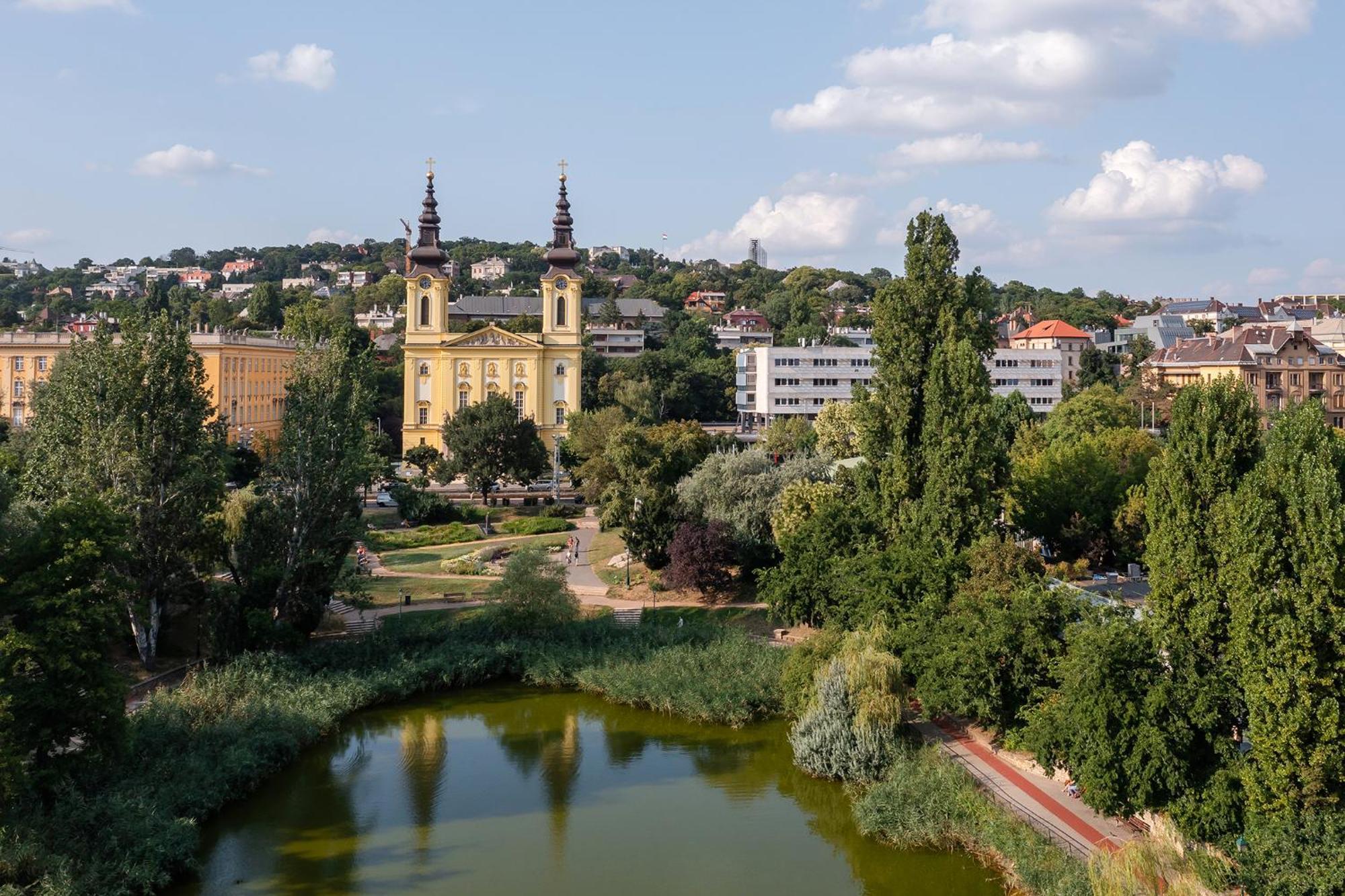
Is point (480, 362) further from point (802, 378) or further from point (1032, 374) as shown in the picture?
point (1032, 374)

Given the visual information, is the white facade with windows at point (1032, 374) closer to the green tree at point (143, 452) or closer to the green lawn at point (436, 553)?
the green lawn at point (436, 553)

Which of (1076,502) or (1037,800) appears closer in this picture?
(1037,800)

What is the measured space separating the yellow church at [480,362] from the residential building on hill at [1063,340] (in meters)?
42.1

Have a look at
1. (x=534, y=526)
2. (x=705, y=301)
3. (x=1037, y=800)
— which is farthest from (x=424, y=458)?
(x=705, y=301)

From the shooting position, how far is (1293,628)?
16266mm

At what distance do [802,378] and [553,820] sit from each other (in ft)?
162

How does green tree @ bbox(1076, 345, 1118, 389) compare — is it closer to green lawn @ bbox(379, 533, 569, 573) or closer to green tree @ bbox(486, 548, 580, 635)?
green lawn @ bbox(379, 533, 569, 573)

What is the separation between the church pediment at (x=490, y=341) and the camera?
199 feet

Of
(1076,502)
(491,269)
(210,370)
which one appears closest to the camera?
(1076,502)

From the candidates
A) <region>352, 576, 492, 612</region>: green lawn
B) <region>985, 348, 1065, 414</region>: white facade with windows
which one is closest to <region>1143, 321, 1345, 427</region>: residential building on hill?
<region>985, 348, 1065, 414</region>: white facade with windows

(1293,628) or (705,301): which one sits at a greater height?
(705,301)

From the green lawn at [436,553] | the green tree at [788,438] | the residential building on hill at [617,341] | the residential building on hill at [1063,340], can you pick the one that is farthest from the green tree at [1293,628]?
the residential building on hill at [617,341]

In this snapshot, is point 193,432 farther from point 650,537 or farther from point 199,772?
point 650,537

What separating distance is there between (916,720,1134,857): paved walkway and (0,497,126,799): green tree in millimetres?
14731
